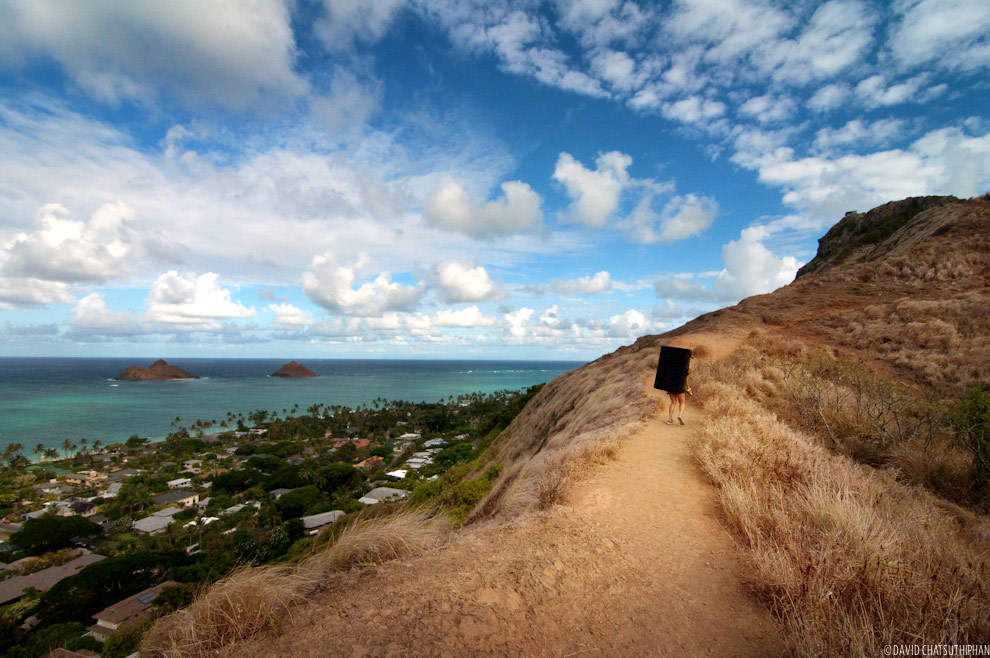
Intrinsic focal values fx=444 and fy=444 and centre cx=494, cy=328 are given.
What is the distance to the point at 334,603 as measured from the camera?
139 inches

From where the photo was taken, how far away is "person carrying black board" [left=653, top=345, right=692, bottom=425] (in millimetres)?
9148

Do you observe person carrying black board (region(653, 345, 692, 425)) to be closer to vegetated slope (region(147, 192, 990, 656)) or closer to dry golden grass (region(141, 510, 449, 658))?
vegetated slope (region(147, 192, 990, 656))

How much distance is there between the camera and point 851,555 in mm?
3506

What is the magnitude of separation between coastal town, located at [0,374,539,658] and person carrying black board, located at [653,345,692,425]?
17.8ft

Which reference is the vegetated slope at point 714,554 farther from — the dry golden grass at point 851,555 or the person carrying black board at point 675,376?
the person carrying black board at point 675,376

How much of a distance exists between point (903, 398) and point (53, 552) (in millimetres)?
50511

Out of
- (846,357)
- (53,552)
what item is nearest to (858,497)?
(846,357)

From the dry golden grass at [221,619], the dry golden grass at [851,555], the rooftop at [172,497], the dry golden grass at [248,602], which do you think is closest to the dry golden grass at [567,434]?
the dry golden grass at [851,555]

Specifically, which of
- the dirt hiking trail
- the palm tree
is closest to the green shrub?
the dirt hiking trail

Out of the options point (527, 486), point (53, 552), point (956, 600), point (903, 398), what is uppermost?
point (903, 398)

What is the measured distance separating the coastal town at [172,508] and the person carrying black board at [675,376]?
5.44 meters

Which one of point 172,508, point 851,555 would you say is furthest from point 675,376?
point 172,508

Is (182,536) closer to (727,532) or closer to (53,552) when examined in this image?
(53,552)

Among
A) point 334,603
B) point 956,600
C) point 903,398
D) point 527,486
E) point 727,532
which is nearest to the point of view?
point 956,600
